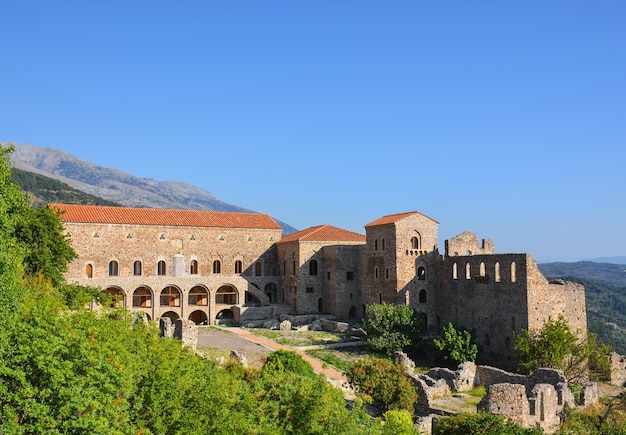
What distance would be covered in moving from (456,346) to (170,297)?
27303 millimetres

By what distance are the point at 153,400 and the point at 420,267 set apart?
99.0ft

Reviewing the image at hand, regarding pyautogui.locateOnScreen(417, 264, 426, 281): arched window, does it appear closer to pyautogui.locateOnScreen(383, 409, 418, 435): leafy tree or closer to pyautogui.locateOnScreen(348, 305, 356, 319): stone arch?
pyautogui.locateOnScreen(348, 305, 356, 319): stone arch

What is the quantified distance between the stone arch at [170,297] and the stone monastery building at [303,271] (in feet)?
0.32

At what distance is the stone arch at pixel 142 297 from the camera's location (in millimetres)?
48125

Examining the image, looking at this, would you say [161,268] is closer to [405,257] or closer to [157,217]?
[157,217]

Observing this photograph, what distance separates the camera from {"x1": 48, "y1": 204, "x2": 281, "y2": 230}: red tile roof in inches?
1828

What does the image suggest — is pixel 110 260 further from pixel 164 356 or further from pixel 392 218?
pixel 164 356

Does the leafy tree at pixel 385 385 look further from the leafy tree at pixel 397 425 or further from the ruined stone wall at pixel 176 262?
the ruined stone wall at pixel 176 262

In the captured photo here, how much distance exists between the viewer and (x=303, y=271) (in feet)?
159

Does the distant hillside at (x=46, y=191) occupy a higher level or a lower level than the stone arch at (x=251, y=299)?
higher

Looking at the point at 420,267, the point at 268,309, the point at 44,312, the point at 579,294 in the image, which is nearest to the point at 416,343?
the point at 420,267


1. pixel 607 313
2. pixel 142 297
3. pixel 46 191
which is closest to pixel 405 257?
pixel 142 297

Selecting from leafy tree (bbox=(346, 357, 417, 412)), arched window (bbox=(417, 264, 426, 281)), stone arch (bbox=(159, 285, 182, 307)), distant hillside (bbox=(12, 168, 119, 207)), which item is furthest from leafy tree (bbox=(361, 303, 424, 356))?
distant hillside (bbox=(12, 168, 119, 207))

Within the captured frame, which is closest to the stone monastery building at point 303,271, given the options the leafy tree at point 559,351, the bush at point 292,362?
the leafy tree at point 559,351
